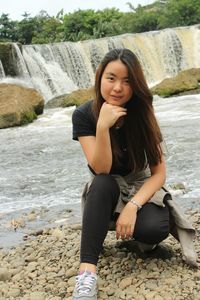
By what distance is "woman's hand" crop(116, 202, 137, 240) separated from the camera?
2.78 metres

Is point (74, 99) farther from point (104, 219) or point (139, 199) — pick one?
point (104, 219)

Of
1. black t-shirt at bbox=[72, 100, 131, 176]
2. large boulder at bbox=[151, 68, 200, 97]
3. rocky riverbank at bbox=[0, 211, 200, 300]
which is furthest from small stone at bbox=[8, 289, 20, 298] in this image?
large boulder at bbox=[151, 68, 200, 97]

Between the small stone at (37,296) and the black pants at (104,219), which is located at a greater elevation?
the black pants at (104,219)

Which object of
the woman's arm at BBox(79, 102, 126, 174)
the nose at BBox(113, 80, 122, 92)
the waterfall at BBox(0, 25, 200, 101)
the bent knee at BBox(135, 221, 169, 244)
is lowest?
the waterfall at BBox(0, 25, 200, 101)

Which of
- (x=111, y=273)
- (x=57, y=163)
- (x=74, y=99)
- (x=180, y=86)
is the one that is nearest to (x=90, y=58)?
(x=180, y=86)

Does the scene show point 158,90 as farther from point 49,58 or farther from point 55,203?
point 55,203

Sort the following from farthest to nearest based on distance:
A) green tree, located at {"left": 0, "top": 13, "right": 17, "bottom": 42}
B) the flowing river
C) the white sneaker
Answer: green tree, located at {"left": 0, "top": 13, "right": 17, "bottom": 42}
the flowing river
the white sneaker

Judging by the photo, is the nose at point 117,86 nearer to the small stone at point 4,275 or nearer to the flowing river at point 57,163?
the small stone at point 4,275

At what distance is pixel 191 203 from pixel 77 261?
2179mm

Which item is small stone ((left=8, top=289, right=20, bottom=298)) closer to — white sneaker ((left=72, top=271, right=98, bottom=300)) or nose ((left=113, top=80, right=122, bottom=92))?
white sneaker ((left=72, top=271, right=98, bottom=300))

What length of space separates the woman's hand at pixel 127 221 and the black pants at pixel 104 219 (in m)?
0.05

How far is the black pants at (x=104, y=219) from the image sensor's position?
2730 millimetres

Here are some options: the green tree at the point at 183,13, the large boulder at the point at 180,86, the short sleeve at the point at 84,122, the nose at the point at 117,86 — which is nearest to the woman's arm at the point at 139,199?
the short sleeve at the point at 84,122

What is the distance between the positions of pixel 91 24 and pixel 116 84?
3828cm
